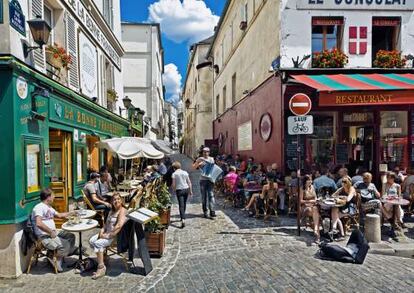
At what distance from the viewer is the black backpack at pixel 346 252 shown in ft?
17.8

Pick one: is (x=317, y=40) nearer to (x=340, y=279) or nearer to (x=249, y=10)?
(x=249, y=10)

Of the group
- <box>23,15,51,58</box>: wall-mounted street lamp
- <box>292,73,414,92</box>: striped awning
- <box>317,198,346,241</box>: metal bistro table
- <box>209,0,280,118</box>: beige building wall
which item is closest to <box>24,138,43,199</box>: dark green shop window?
<box>23,15,51,58</box>: wall-mounted street lamp

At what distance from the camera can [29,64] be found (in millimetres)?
5770

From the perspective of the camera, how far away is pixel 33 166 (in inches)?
230

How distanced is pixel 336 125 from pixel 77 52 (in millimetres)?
8282

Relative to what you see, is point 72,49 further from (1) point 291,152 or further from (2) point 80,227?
(1) point 291,152

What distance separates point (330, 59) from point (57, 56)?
758 centimetres

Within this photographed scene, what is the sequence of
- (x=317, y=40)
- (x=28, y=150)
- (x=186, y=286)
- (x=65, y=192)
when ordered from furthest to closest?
(x=317, y=40), (x=65, y=192), (x=28, y=150), (x=186, y=286)

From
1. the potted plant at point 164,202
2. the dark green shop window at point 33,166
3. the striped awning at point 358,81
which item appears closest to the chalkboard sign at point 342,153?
the striped awning at point 358,81

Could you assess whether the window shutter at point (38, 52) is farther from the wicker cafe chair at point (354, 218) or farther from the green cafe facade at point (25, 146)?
the wicker cafe chair at point (354, 218)

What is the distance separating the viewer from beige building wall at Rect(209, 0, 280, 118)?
10977 mm

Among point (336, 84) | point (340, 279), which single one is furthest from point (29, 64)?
point (336, 84)

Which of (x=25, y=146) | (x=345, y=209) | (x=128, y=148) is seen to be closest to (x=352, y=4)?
(x=345, y=209)

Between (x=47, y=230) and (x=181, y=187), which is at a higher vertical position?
(x=181, y=187)
